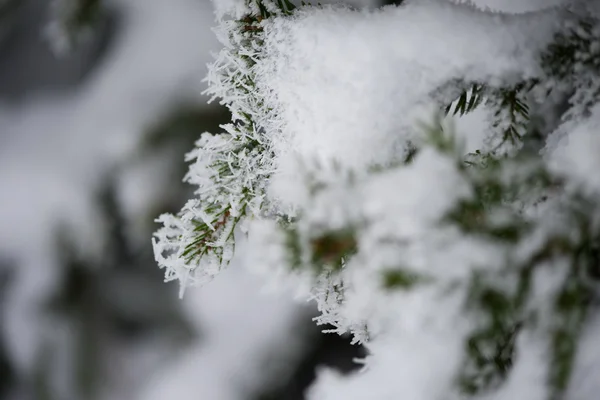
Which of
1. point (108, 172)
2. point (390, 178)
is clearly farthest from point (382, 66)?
point (108, 172)

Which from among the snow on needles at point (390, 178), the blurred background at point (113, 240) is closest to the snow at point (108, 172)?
the blurred background at point (113, 240)

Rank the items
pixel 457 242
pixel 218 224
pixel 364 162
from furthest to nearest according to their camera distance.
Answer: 1. pixel 218 224
2. pixel 364 162
3. pixel 457 242

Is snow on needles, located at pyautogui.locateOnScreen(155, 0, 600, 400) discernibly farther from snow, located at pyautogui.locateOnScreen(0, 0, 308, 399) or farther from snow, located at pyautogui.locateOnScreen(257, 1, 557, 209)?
snow, located at pyautogui.locateOnScreen(0, 0, 308, 399)

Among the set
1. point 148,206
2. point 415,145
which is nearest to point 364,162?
point 415,145

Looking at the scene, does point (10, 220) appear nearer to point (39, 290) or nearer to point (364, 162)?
point (39, 290)

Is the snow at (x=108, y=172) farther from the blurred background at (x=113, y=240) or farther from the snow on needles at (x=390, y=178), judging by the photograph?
the snow on needles at (x=390, y=178)

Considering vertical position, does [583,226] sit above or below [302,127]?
below

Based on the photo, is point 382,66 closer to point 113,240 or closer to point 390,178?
point 390,178

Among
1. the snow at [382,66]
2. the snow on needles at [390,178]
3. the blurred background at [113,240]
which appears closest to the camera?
the snow on needles at [390,178]
